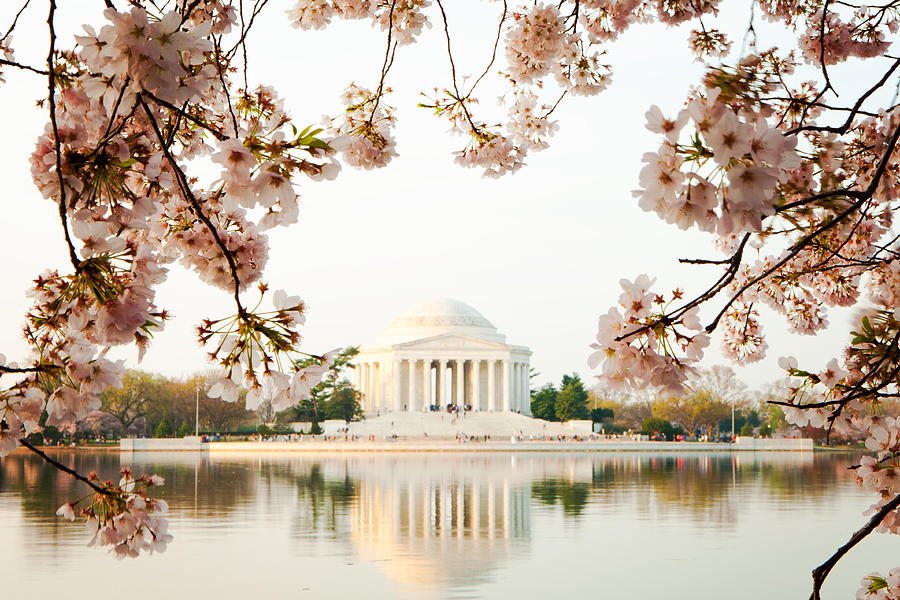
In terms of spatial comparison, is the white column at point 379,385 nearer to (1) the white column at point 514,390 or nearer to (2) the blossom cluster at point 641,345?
(1) the white column at point 514,390

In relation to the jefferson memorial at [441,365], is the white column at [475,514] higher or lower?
lower

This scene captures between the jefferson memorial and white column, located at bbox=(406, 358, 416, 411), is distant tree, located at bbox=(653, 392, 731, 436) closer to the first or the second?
the jefferson memorial

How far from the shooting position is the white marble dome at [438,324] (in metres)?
95.9

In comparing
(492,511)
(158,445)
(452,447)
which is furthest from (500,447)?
(492,511)

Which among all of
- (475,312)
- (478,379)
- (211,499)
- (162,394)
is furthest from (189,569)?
(475,312)

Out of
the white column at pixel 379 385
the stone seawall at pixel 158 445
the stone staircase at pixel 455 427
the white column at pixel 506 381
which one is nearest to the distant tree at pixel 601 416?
the stone staircase at pixel 455 427

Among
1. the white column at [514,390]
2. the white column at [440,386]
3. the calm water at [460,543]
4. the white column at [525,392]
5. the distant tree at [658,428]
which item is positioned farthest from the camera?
the white column at [440,386]

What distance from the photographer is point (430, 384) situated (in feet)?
315

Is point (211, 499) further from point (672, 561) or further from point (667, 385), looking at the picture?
point (667, 385)

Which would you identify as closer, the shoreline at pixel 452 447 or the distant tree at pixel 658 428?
the shoreline at pixel 452 447

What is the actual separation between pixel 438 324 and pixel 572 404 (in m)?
18.6

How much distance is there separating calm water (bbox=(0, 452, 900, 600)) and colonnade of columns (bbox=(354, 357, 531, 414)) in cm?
6303

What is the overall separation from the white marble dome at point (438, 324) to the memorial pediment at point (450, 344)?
1.28 metres

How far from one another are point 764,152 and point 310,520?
18.9 m
